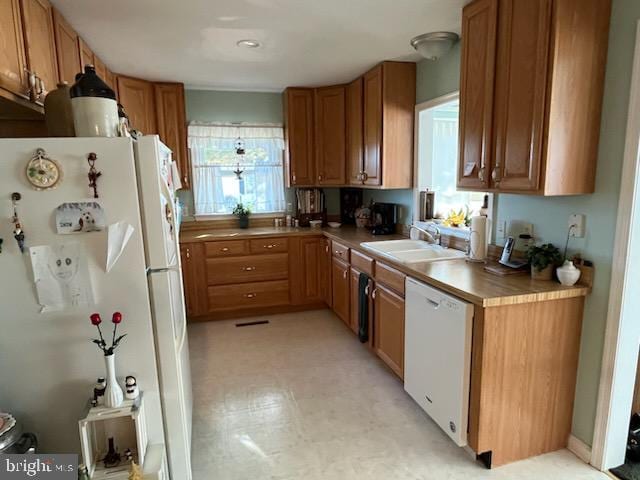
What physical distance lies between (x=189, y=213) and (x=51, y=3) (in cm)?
247

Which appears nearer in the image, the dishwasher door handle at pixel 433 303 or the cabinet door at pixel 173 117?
the dishwasher door handle at pixel 433 303

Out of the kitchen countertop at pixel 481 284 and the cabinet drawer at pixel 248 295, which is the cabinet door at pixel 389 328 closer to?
the kitchen countertop at pixel 481 284

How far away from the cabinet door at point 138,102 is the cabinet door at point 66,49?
107 centimetres

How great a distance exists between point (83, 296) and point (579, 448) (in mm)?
2480

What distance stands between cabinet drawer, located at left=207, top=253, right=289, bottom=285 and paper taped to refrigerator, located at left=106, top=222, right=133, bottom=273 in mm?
2353

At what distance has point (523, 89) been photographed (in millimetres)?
1853

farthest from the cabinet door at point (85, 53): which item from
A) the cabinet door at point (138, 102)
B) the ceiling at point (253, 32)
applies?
the cabinet door at point (138, 102)

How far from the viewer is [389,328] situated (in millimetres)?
2738

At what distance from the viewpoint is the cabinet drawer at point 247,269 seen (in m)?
3.89

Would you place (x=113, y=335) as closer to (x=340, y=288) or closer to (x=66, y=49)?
(x=66, y=49)

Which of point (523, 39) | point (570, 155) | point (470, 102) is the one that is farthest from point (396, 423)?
point (523, 39)

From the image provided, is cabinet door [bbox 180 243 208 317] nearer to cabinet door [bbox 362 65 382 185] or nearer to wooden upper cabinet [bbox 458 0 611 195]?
cabinet door [bbox 362 65 382 185]

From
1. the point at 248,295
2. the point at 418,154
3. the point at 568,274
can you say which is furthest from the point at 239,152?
the point at 568,274

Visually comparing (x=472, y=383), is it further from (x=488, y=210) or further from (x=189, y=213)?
(x=189, y=213)
